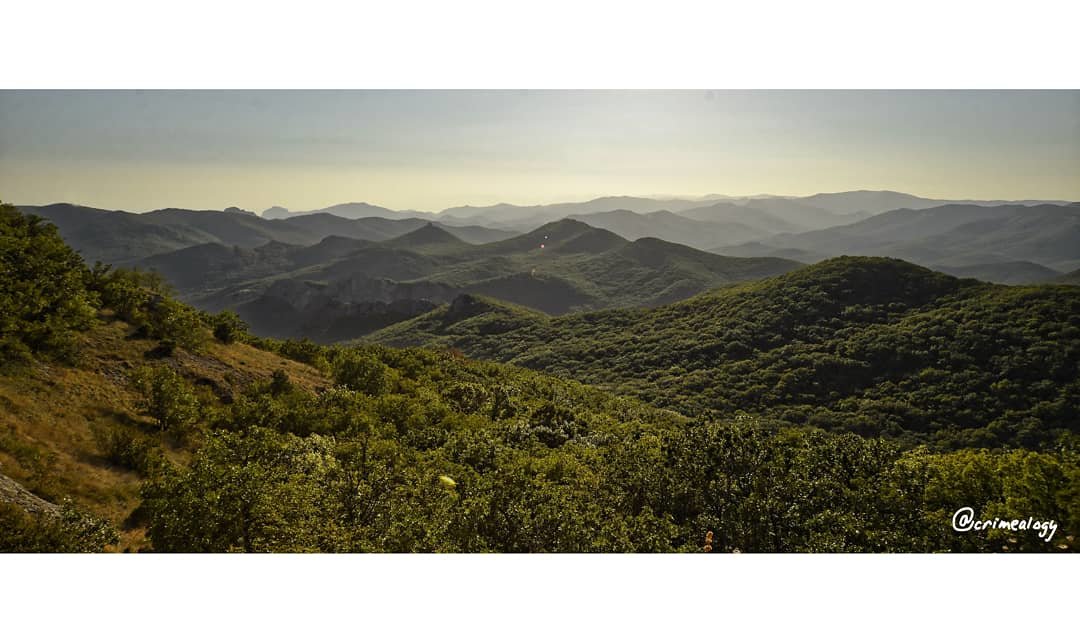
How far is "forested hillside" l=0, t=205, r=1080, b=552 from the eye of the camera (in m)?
7.53

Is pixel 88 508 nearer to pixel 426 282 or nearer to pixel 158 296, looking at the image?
pixel 158 296

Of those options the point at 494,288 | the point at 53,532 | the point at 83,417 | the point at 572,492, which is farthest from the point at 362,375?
the point at 494,288

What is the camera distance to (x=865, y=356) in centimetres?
4278

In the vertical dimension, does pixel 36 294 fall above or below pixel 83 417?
above

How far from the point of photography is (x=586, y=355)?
62.9 m

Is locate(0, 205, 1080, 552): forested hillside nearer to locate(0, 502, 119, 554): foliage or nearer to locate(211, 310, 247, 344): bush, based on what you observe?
locate(0, 502, 119, 554): foliage

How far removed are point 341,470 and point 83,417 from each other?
17.9ft

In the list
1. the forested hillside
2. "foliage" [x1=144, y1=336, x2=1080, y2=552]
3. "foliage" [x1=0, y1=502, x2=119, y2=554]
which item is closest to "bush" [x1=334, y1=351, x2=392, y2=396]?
the forested hillside

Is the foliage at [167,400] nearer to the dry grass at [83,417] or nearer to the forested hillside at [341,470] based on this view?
the forested hillside at [341,470]

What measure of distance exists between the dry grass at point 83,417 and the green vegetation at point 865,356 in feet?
64.8

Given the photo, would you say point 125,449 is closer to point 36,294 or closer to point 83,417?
point 83,417

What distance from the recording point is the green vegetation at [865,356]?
32.1 meters

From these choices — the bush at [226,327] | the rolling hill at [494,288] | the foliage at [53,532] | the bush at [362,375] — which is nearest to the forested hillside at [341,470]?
the foliage at [53,532]

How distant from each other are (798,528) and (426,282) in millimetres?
158628
